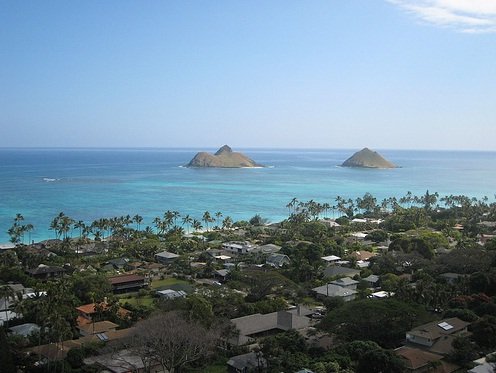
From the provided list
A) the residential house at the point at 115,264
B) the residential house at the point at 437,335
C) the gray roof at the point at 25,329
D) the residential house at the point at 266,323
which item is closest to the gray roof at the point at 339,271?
the residential house at the point at 266,323

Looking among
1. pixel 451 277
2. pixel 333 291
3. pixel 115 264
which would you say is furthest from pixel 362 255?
pixel 115 264

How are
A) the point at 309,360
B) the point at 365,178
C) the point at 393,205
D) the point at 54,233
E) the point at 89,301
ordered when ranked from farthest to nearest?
1. the point at 365,178
2. the point at 393,205
3. the point at 54,233
4. the point at 89,301
5. the point at 309,360

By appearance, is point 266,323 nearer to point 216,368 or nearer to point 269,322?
point 269,322

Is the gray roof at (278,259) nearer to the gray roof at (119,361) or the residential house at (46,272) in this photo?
the residential house at (46,272)

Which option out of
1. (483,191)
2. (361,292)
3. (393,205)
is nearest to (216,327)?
(361,292)

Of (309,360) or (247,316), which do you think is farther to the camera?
(247,316)

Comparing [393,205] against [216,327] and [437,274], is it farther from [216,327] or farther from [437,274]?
[216,327]
